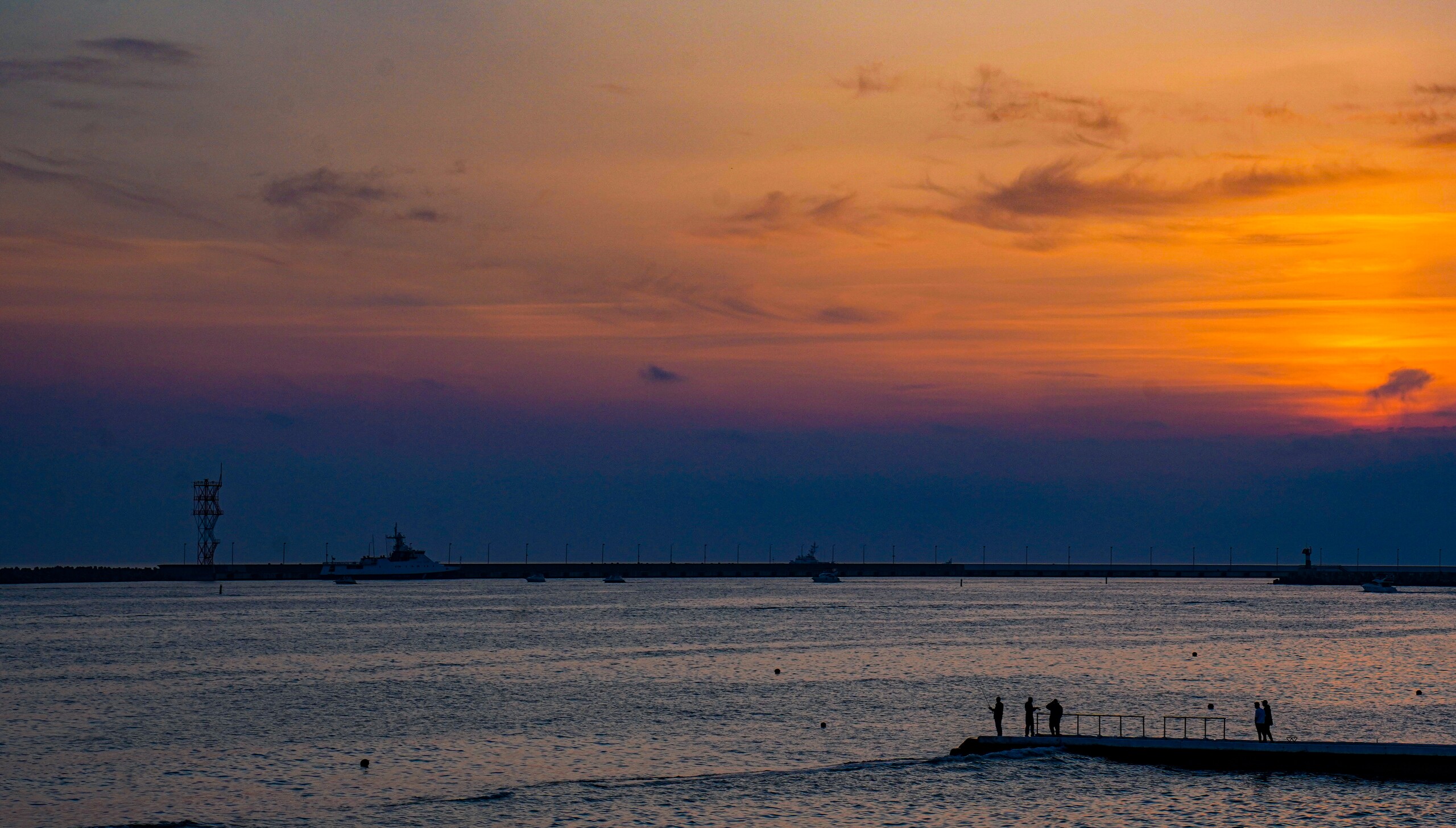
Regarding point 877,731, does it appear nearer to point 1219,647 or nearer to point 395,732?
point 395,732

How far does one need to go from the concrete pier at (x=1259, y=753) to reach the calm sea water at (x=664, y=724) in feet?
2.60

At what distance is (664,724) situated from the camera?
70.0 meters

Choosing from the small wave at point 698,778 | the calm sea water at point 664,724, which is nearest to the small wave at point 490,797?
the small wave at point 698,778

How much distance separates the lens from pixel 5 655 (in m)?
117

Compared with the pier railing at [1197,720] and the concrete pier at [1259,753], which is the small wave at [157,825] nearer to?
the concrete pier at [1259,753]

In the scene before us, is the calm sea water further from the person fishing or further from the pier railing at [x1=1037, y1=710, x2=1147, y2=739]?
the person fishing

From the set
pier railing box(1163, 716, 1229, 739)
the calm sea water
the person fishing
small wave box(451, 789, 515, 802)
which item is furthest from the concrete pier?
small wave box(451, 789, 515, 802)

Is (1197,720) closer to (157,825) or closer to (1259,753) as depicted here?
(1259,753)

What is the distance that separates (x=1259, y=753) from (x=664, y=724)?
98.9 ft

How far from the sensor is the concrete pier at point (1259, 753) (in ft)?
168

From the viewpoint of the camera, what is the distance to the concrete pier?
51156 mm

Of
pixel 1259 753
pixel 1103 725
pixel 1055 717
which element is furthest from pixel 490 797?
pixel 1103 725

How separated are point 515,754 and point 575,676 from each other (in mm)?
35918

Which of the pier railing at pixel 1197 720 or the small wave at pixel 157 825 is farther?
the pier railing at pixel 1197 720
